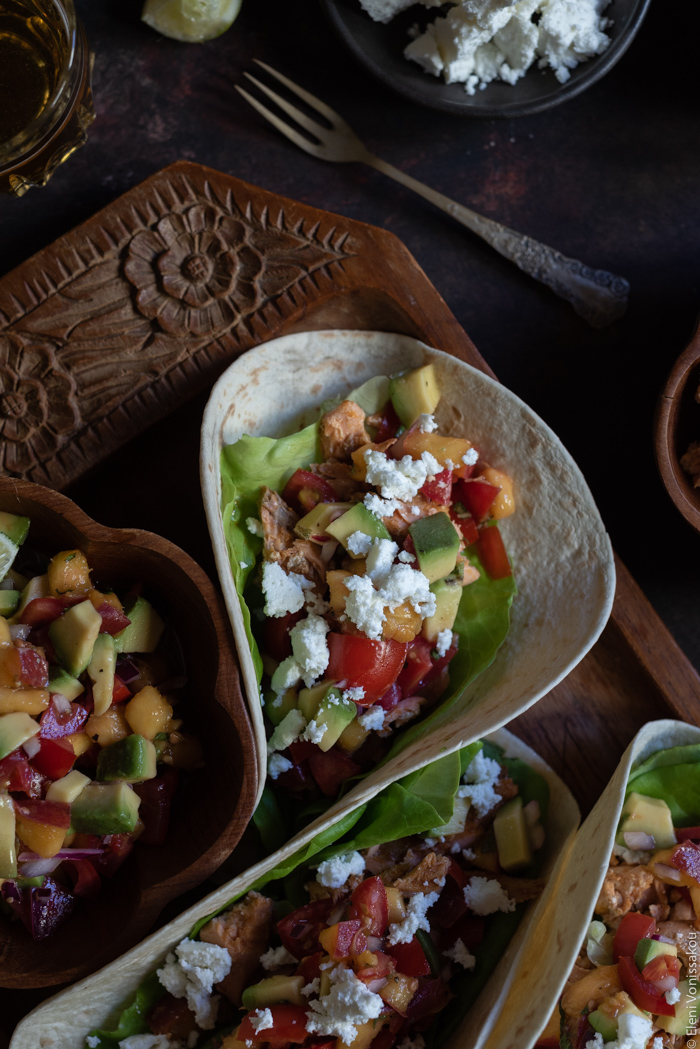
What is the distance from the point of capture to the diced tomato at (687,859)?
2467 millimetres

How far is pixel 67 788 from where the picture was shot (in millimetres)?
2121

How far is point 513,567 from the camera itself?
8.76 feet

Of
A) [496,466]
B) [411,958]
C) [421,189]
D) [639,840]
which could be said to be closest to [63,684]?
[411,958]

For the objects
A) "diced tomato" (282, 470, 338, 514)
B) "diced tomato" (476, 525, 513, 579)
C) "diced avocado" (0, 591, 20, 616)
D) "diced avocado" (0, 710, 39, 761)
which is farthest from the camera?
"diced tomato" (476, 525, 513, 579)

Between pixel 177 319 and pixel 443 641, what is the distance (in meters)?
1.39

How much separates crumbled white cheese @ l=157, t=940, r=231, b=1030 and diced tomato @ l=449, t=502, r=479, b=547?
1476mm

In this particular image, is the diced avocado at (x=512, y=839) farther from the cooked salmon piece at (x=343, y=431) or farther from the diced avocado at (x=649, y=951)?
the cooked salmon piece at (x=343, y=431)

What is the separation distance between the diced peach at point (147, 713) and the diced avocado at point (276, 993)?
81 centimetres

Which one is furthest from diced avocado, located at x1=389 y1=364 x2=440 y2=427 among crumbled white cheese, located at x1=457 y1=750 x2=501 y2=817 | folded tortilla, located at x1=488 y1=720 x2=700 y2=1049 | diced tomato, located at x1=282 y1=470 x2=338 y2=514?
folded tortilla, located at x1=488 y1=720 x2=700 y2=1049

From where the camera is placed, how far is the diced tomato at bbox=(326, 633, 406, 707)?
2.31 metres

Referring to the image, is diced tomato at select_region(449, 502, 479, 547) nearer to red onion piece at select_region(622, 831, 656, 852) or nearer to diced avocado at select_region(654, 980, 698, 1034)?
red onion piece at select_region(622, 831, 656, 852)

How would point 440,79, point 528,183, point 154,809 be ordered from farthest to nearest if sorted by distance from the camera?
point 528,183
point 440,79
point 154,809

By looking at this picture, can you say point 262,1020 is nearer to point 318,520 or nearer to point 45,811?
point 45,811

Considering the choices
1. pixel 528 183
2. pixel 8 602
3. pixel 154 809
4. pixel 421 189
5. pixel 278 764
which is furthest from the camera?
pixel 528 183
